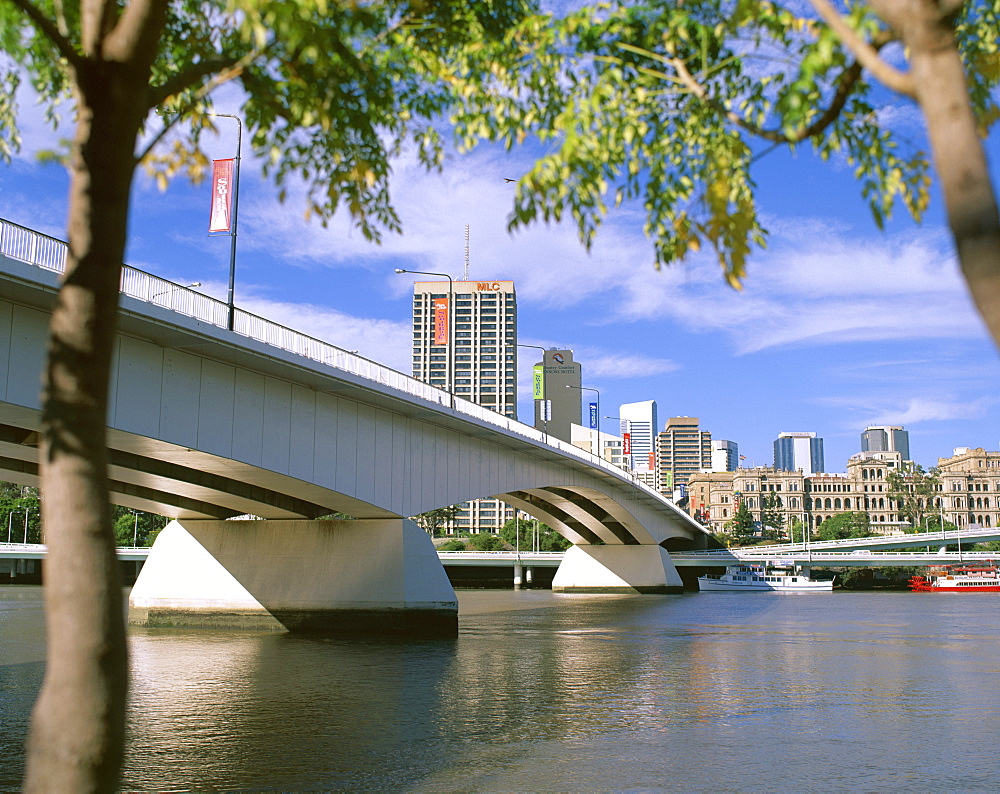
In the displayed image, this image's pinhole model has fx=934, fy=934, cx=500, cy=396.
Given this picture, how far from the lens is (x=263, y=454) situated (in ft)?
89.0

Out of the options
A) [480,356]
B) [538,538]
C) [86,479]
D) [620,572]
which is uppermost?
[480,356]

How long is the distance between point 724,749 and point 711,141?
1077cm

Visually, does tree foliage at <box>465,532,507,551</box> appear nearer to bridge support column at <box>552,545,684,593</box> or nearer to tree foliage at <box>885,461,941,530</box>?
bridge support column at <box>552,545,684,593</box>

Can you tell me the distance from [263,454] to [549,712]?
12.9 meters

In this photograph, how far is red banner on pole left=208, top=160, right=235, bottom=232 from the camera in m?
26.0

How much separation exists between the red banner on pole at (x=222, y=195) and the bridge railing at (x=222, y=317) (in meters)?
2.81

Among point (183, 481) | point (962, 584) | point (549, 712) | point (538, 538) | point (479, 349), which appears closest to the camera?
point (549, 712)

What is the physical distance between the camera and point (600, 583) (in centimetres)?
7319

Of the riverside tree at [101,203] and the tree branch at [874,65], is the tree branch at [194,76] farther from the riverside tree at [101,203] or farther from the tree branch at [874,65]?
the tree branch at [874,65]

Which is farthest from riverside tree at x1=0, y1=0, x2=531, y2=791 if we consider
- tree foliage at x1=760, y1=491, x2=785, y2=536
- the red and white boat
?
tree foliage at x1=760, y1=491, x2=785, y2=536

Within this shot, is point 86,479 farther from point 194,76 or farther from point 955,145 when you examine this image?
point 955,145

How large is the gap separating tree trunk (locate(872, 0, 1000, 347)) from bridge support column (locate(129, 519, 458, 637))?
29.8 meters

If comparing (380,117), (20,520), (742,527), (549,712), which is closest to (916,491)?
(742,527)

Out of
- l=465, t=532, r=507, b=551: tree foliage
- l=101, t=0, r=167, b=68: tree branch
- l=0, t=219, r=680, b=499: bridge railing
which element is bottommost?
l=465, t=532, r=507, b=551: tree foliage
